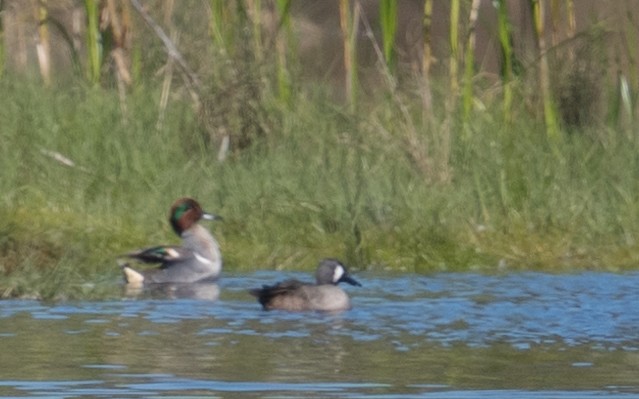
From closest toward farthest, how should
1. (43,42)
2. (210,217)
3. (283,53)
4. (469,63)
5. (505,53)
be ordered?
(210,217) → (469,63) → (505,53) → (283,53) → (43,42)

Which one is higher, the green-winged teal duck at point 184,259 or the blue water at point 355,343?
the green-winged teal duck at point 184,259

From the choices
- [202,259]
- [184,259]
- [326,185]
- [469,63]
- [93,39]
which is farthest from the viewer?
[93,39]

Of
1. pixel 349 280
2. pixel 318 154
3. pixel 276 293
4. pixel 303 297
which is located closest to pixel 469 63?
pixel 318 154

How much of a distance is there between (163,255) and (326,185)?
167 centimetres

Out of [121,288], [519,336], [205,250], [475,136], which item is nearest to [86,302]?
[121,288]

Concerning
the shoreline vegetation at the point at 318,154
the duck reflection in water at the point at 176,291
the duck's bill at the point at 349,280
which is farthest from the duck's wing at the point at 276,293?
the shoreline vegetation at the point at 318,154

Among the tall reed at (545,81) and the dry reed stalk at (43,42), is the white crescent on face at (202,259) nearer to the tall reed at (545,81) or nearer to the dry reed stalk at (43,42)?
the tall reed at (545,81)

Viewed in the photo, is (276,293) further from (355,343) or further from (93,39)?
(93,39)

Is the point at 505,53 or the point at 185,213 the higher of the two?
the point at 505,53

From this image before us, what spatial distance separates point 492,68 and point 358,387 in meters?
12.3

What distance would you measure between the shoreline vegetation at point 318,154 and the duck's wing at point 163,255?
229 mm

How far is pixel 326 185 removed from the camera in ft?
43.4

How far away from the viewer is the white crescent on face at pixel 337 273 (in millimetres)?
10797

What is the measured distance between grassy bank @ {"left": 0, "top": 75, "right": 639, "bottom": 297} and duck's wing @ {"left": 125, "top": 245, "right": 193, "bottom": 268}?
0.26 metres
